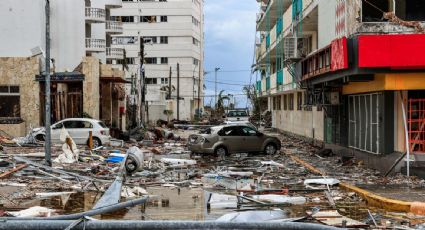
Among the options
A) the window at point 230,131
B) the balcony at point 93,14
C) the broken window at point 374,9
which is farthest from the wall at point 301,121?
the balcony at point 93,14

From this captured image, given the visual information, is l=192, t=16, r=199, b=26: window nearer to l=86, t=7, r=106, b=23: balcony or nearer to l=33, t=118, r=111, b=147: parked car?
l=86, t=7, r=106, b=23: balcony

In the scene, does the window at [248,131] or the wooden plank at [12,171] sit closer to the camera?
the wooden plank at [12,171]

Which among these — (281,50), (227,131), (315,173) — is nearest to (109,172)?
(315,173)

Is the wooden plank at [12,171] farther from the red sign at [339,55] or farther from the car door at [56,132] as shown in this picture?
the car door at [56,132]

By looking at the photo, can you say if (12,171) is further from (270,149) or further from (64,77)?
(64,77)

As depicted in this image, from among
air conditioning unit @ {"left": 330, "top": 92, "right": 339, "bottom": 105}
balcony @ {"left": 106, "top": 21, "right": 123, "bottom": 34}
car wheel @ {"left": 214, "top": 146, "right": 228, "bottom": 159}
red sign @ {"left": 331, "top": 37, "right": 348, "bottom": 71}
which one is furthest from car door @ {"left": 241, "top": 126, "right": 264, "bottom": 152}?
balcony @ {"left": 106, "top": 21, "right": 123, "bottom": 34}

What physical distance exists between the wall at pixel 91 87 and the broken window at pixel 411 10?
2538 cm

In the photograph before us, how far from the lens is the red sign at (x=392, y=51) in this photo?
18703mm

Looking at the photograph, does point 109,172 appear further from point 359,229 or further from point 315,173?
point 359,229

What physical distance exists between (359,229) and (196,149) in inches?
711

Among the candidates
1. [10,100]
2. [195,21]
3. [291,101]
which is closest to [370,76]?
[291,101]

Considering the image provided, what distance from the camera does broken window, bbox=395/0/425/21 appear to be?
21.9m

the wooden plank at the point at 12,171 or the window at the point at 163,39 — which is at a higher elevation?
the window at the point at 163,39

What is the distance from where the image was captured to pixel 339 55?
20.6m
